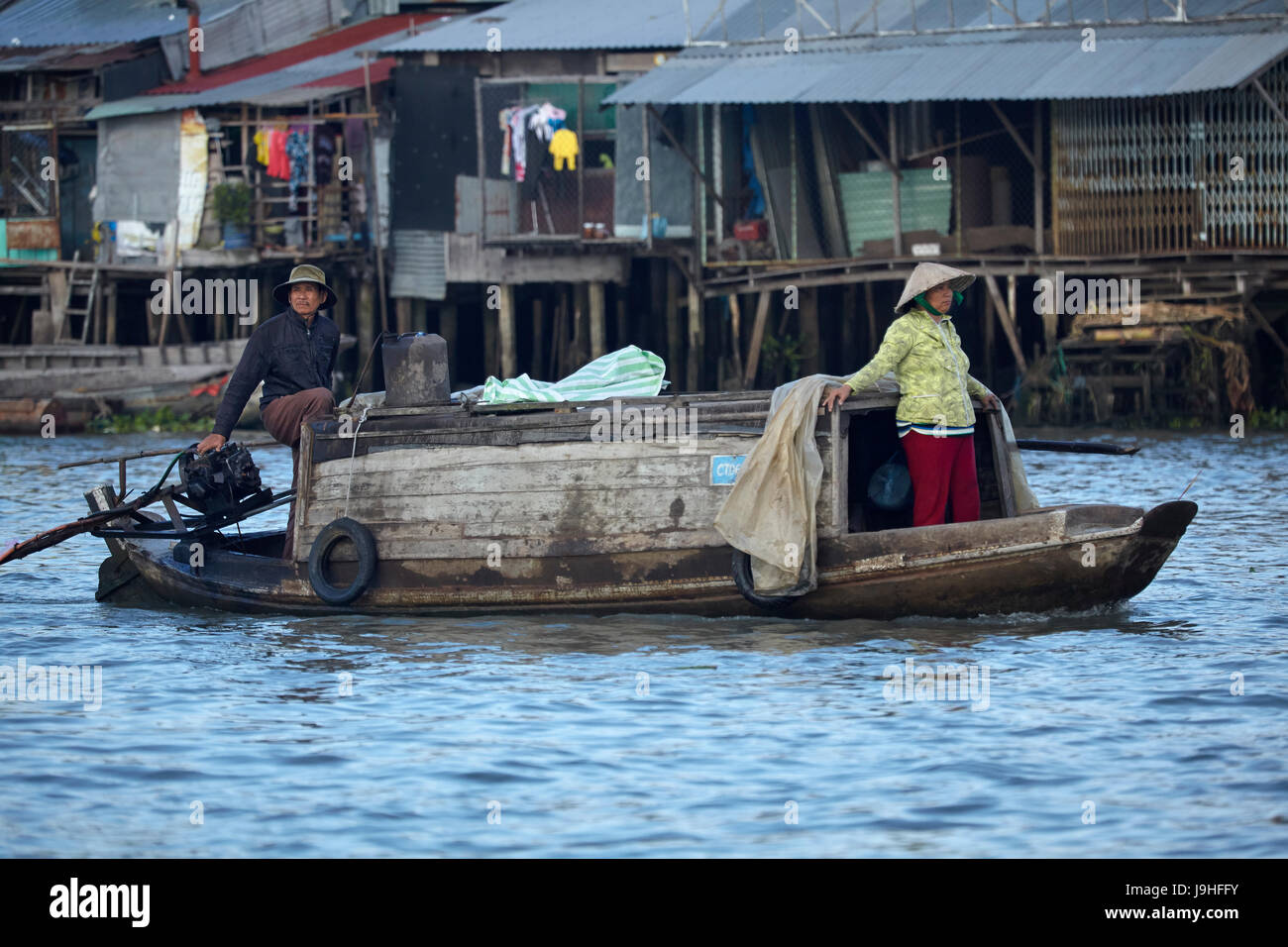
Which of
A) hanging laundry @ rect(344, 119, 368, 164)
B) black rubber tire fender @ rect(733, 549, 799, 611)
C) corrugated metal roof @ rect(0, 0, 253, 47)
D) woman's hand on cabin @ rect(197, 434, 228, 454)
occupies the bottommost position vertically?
black rubber tire fender @ rect(733, 549, 799, 611)

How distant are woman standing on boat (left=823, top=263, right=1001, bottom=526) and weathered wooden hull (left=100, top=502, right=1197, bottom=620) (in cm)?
33

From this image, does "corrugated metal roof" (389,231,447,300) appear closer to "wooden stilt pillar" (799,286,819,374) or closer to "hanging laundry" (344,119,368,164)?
"hanging laundry" (344,119,368,164)

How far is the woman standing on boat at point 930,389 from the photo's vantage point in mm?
8594

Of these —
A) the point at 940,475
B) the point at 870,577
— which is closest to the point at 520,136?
the point at 940,475

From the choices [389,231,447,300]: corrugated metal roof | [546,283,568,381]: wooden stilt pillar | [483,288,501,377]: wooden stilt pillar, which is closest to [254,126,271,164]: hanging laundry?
[389,231,447,300]: corrugated metal roof

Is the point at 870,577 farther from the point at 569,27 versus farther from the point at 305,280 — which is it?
the point at 569,27

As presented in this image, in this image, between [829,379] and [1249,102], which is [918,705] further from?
[1249,102]

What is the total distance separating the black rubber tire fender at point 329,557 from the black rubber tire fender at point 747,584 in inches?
76.6

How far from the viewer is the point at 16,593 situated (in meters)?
10.8

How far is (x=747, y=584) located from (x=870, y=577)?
0.58 m

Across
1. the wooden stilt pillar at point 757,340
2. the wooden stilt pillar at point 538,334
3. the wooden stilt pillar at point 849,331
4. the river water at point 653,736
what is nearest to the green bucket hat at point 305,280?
the river water at point 653,736

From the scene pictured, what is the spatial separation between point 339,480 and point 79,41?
875 inches

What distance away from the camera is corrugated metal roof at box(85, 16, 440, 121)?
25.7 m
